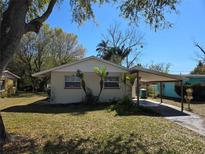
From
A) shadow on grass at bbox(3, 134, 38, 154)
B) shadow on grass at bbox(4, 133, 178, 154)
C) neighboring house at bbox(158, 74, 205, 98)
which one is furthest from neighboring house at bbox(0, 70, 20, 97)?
shadow on grass at bbox(4, 133, 178, 154)

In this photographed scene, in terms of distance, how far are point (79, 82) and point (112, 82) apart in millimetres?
2748

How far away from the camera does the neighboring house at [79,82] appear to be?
21.9m

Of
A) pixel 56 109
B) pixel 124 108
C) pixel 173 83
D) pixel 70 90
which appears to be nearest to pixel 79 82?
pixel 70 90

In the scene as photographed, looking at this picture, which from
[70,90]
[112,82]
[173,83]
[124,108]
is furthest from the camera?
[173,83]

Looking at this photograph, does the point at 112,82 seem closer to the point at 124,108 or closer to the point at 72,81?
the point at 72,81

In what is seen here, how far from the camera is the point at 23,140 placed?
28.0ft

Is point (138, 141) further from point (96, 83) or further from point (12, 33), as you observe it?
point (96, 83)

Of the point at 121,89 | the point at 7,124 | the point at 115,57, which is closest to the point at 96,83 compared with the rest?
the point at 121,89

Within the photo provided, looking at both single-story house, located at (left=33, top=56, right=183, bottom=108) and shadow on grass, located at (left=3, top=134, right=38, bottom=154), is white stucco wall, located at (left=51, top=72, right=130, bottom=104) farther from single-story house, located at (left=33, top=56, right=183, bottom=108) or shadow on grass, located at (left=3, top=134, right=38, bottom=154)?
shadow on grass, located at (left=3, top=134, right=38, bottom=154)

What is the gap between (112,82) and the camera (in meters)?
22.7

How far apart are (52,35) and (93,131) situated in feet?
A: 117

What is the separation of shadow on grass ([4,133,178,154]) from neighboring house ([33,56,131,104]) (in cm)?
1320

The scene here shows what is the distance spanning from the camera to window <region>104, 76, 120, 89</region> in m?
22.5

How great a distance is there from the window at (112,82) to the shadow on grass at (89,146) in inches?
537
